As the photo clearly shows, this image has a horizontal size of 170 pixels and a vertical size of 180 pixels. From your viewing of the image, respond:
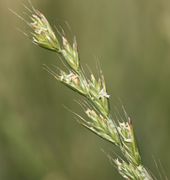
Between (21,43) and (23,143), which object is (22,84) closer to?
(21,43)

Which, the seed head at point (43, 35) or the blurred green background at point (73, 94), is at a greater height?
the seed head at point (43, 35)

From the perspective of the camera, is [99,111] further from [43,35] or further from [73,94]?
[73,94]

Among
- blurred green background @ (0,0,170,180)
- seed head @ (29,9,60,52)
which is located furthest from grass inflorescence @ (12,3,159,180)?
blurred green background @ (0,0,170,180)

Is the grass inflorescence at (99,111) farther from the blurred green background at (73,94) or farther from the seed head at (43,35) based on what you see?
the blurred green background at (73,94)

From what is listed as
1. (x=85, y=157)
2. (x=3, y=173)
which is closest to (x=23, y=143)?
(x=3, y=173)

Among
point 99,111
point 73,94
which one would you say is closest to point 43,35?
point 99,111

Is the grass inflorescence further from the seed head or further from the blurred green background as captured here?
the blurred green background

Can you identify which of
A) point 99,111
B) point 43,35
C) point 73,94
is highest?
point 43,35

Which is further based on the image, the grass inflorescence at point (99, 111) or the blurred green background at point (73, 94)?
the blurred green background at point (73, 94)

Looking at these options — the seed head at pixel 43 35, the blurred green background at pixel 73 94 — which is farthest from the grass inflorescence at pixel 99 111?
the blurred green background at pixel 73 94
